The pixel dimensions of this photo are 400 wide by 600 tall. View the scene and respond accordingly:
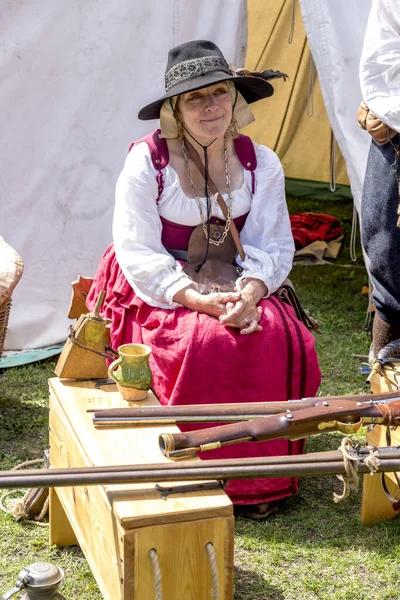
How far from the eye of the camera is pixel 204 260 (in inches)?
135

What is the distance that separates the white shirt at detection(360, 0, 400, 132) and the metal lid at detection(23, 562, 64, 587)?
211 cm

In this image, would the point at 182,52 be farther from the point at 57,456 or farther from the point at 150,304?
the point at 57,456

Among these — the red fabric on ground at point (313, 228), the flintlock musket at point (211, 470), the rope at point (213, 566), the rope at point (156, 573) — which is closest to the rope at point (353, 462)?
the flintlock musket at point (211, 470)

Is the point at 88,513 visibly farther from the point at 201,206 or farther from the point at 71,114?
the point at 71,114

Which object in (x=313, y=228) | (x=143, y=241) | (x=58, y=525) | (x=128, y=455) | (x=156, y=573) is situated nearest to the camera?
(x=156, y=573)

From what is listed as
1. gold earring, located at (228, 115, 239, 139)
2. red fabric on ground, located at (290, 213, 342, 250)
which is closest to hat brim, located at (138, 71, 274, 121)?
gold earring, located at (228, 115, 239, 139)

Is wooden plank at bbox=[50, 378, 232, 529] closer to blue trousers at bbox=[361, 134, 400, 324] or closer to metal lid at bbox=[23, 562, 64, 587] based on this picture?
metal lid at bbox=[23, 562, 64, 587]

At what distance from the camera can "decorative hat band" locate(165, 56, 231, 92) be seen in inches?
128

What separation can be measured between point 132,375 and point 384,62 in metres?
1.64

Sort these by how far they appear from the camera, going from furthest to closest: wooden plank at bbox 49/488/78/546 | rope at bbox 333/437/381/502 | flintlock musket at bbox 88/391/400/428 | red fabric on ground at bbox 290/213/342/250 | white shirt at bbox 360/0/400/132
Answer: red fabric on ground at bbox 290/213/342/250, white shirt at bbox 360/0/400/132, wooden plank at bbox 49/488/78/546, flintlock musket at bbox 88/391/400/428, rope at bbox 333/437/381/502

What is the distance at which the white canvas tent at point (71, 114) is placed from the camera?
15.1ft

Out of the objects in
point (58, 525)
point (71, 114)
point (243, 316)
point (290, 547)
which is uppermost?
point (71, 114)

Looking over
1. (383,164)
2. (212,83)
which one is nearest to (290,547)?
(383,164)

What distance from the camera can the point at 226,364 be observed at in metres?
3.09
